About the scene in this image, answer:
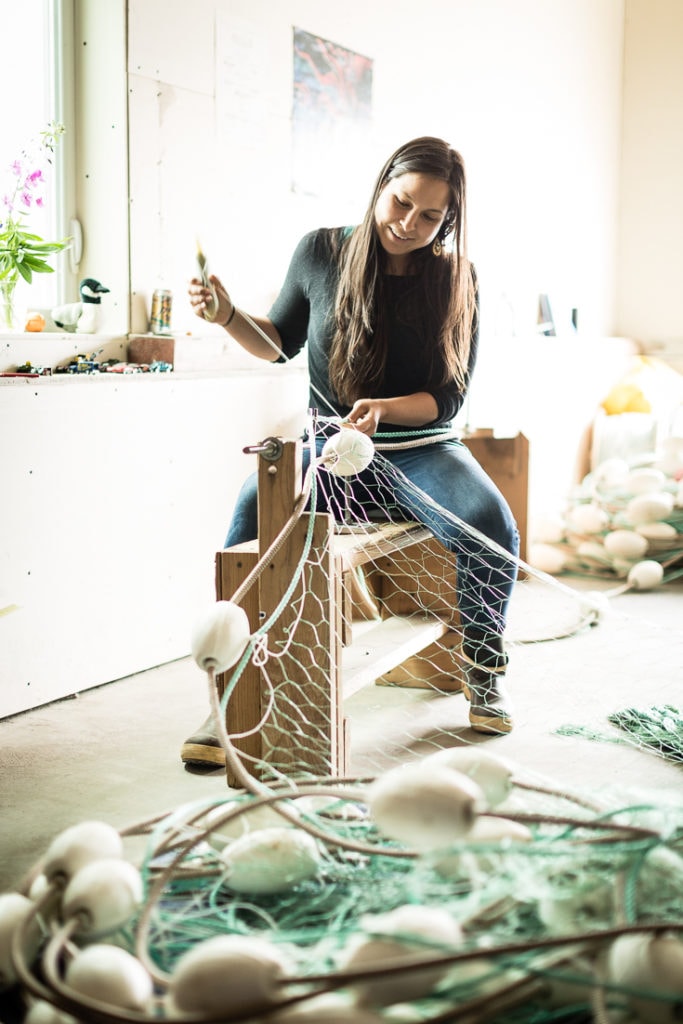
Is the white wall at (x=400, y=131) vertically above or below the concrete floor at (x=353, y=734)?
above

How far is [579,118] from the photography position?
17.3ft

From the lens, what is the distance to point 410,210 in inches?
91.4

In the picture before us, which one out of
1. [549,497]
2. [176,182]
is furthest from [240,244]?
[549,497]

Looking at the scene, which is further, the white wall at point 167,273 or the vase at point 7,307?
the vase at point 7,307

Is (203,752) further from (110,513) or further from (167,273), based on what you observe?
(167,273)

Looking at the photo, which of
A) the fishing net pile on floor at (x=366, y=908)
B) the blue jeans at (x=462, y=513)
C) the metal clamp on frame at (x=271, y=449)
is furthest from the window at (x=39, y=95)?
the fishing net pile on floor at (x=366, y=908)

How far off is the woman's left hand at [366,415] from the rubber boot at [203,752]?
0.64 metres

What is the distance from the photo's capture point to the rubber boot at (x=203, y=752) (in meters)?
2.01

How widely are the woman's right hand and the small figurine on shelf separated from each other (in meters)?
0.51

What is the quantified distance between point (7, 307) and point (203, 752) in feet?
3.98

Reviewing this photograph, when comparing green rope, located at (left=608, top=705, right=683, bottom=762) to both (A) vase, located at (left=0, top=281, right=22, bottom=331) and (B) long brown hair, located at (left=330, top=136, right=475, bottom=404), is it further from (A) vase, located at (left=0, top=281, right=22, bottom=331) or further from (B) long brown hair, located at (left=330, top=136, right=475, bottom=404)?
(A) vase, located at (left=0, top=281, right=22, bottom=331)

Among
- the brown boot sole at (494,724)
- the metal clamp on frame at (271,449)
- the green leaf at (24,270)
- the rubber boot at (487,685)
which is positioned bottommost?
the brown boot sole at (494,724)

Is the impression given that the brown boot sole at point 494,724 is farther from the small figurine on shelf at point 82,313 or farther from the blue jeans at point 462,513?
the small figurine on shelf at point 82,313

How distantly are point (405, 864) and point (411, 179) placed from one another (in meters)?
1.53
